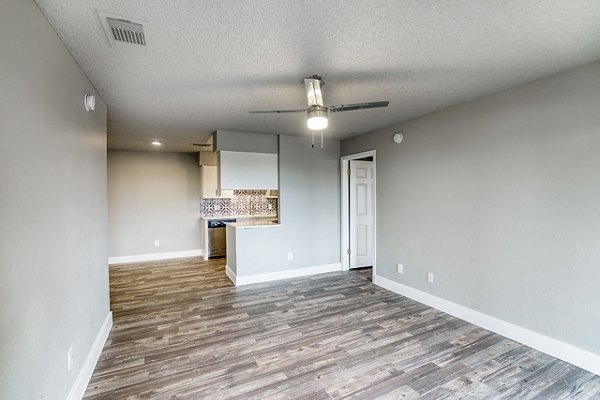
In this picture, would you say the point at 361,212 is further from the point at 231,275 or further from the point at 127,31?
the point at 127,31

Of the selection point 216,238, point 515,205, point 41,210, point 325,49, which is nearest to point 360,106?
point 325,49

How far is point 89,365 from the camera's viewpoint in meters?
2.15

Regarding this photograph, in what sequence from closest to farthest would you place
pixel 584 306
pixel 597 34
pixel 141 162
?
pixel 597 34 < pixel 584 306 < pixel 141 162

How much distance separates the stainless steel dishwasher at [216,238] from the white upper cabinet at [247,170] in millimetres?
2062

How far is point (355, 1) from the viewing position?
1.49 metres

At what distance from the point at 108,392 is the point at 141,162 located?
5.11 metres

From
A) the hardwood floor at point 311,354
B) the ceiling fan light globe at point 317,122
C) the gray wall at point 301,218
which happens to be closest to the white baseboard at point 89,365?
the hardwood floor at point 311,354

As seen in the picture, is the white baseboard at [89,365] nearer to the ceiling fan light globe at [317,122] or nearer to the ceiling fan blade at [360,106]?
the ceiling fan light globe at [317,122]

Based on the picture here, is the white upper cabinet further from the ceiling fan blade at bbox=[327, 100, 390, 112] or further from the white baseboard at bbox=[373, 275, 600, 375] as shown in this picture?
the white baseboard at bbox=[373, 275, 600, 375]

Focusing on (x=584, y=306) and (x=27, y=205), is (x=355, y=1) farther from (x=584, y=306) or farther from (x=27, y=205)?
(x=584, y=306)

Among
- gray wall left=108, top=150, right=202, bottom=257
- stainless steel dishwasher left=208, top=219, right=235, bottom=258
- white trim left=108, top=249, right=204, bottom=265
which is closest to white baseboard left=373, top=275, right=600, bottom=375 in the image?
stainless steel dishwasher left=208, top=219, right=235, bottom=258

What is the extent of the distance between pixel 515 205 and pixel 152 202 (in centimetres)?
636

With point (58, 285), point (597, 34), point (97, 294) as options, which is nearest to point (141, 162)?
point (97, 294)

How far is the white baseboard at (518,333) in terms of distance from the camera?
87.7 inches
